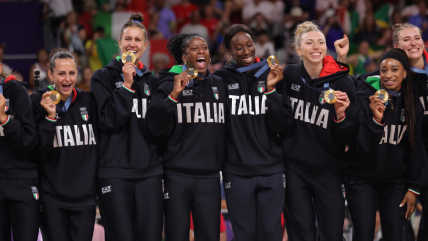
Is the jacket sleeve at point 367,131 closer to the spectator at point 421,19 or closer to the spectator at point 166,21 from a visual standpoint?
the spectator at point 166,21

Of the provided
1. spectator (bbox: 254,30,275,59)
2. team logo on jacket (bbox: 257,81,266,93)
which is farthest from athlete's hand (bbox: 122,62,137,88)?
spectator (bbox: 254,30,275,59)

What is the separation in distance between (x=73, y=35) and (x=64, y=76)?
20.2 ft

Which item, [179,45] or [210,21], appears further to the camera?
[210,21]

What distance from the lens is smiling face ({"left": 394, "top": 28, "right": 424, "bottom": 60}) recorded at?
5.67 meters

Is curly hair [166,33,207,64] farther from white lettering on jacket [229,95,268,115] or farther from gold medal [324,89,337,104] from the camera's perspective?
gold medal [324,89,337,104]

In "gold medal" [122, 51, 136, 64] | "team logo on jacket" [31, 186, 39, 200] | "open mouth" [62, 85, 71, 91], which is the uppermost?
"gold medal" [122, 51, 136, 64]

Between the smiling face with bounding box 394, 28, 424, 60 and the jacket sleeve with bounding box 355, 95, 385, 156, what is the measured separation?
29.8 inches

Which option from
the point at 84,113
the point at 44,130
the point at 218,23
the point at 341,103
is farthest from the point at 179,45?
the point at 218,23

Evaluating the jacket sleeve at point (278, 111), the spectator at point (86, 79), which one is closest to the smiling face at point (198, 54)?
the jacket sleeve at point (278, 111)

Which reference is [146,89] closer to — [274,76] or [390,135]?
[274,76]

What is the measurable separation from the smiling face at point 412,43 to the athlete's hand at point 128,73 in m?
2.80

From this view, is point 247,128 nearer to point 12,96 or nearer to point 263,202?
point 263,202

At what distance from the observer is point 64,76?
5.06 meters

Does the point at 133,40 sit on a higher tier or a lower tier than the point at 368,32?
lower
